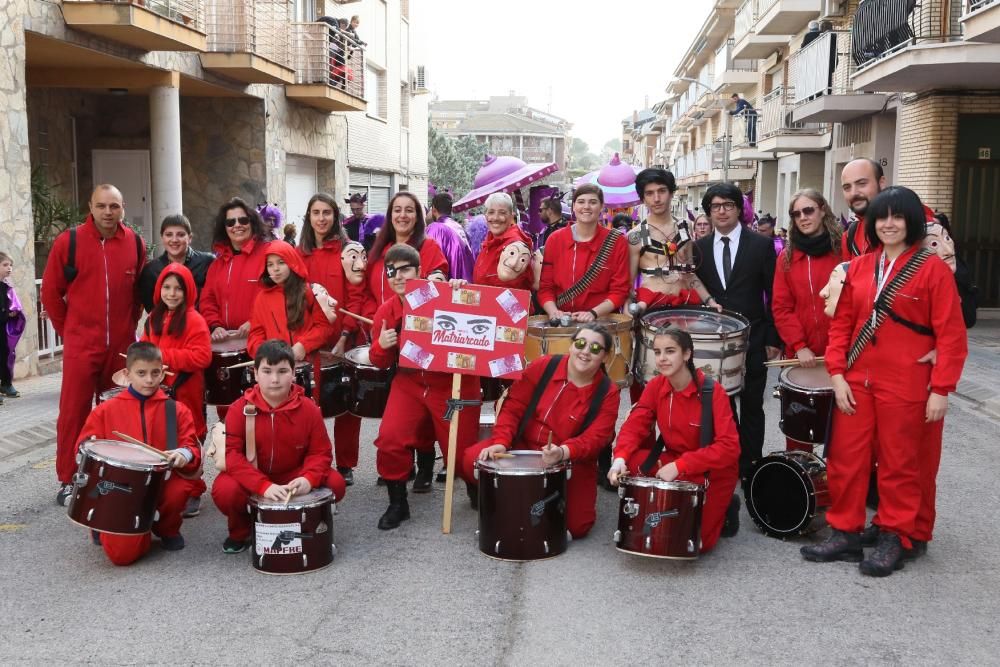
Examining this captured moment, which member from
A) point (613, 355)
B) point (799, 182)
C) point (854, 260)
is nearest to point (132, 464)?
point (613, 355)

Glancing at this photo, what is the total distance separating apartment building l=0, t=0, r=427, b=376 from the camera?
36.0 feet

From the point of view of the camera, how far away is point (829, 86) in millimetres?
21719

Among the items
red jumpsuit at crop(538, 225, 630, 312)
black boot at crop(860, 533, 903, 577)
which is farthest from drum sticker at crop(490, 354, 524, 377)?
black boot at crop(860, 533, 903, 577)

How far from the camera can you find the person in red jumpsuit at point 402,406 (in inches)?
234

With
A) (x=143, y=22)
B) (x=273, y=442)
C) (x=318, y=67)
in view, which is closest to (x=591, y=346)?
(x=273, y=442)

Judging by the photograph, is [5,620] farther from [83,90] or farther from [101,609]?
[83,90]

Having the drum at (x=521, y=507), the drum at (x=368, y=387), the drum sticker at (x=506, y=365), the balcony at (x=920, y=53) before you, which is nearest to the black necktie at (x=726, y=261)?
the drum sticker at (x=506, y=365)

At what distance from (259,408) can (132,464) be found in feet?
2.40

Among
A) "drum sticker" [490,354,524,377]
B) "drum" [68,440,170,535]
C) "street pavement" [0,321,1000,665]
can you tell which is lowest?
"street pavement" [0,321,1000,665]

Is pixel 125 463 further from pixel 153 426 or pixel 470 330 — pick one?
pixel 470 330

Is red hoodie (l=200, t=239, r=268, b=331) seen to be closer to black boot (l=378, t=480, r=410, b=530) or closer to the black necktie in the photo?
black boot (l=378, t=480, r=410, b=530)

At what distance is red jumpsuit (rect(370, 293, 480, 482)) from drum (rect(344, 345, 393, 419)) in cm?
18

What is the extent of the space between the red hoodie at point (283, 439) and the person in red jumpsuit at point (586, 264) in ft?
6.05

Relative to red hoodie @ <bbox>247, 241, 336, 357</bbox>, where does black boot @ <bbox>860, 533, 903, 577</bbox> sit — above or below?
below
